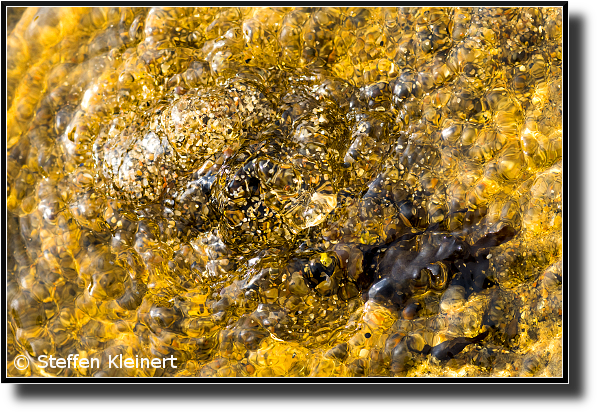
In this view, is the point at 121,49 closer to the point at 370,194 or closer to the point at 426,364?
the point at 370,194

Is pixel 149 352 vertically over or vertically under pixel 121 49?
under

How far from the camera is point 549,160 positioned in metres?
0.56

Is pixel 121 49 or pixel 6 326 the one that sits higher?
pixel 121 49

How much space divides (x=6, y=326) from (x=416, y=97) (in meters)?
0.69

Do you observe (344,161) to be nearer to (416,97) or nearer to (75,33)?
(416,97)

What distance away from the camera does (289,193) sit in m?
0.56

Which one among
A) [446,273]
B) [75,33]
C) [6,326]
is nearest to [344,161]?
[446,273]

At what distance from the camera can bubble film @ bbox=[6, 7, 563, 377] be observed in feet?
1.82

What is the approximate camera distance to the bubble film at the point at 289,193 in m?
0.55

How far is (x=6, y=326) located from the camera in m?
0.59

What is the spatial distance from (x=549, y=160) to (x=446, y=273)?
214mm
